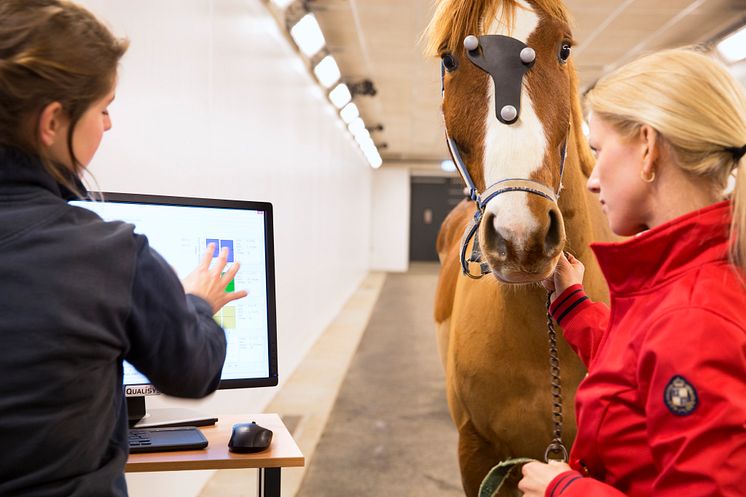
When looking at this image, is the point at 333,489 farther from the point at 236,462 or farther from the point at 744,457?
the point at 744,457

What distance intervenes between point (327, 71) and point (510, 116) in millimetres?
5409

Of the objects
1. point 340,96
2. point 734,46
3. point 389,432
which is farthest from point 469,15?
point 340,96

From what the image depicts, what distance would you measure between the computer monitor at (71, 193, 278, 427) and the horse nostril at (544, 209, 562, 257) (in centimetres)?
60

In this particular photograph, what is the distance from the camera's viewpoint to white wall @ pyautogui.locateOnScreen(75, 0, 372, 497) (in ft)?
7.60

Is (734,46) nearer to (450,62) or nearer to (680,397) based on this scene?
(450,62)

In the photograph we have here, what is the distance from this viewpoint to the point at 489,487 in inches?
49.5

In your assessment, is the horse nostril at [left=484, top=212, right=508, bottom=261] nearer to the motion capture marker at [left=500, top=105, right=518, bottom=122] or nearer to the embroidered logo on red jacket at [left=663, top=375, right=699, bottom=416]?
the motion capture marker at [left=500, top=105, right=518, bottom=122]

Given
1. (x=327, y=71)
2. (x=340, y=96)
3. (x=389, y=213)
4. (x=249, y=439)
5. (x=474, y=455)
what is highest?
(x=327, y=71)

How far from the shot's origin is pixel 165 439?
144 cm

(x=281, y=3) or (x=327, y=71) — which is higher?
(x=281, y=3)

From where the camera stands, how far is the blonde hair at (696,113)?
842mm

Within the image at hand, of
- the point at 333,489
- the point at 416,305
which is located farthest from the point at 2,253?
the point at 416,305

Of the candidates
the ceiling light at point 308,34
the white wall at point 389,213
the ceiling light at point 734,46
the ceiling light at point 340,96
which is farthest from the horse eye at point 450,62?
the white wall at point 389,213

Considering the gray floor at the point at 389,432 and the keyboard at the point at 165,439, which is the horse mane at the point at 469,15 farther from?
the gray floor at the point at 389,432
